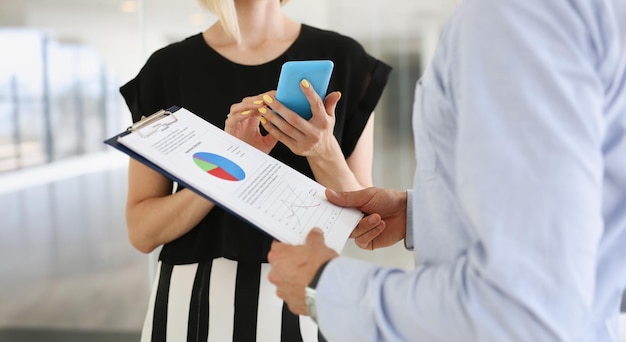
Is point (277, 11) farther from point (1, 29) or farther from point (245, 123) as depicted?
point (1, 29)

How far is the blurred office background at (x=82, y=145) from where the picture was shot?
2.79 meters

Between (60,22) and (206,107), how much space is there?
1795 millimetres

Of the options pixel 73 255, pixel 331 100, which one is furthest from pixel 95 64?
pixel 331 100

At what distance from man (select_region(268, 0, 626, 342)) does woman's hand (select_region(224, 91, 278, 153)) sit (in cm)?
58

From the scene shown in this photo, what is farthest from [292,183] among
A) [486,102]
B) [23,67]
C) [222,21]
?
[23,67]

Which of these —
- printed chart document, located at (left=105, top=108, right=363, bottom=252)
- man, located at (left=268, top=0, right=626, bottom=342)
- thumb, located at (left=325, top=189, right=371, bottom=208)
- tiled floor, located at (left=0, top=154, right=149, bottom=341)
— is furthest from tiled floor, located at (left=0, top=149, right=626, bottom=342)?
man, located at (left=268, top=0, right=626, bottom=342)

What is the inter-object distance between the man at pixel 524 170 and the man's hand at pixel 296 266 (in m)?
0.10

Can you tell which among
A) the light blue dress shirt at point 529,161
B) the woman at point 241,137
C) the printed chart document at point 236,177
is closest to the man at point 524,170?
the light blue dress shirt at point 529,161

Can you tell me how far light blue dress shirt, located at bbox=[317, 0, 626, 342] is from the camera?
1.83ft

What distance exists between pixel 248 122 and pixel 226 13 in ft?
1.06

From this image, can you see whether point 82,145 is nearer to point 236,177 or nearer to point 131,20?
point 131,20

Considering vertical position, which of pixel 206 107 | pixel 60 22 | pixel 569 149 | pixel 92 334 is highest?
pixel 569 149

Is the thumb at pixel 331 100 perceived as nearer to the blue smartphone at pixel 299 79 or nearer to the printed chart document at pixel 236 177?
the blue smartphone at pixel 299 79

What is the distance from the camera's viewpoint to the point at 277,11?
152 cm
